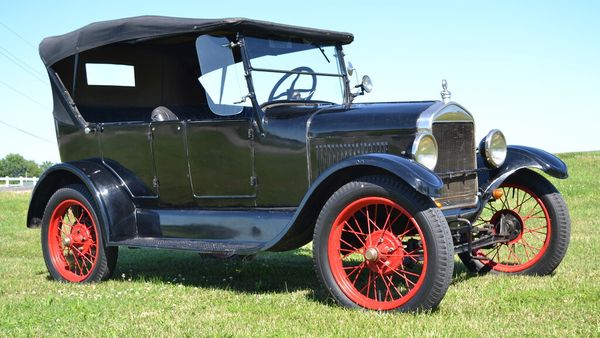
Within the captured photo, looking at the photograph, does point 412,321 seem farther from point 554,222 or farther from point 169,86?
point 169,86

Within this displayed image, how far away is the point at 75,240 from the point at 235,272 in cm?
148

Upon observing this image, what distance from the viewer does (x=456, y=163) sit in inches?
215

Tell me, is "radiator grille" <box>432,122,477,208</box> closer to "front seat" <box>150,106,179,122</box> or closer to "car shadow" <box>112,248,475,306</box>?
"car shadow" <box>112,248,475,306</box>

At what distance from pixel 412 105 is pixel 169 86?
3272mm

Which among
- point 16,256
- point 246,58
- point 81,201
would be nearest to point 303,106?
point 246,58

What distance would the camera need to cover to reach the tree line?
8075 cm

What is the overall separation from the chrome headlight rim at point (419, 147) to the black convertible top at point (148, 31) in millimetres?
1584

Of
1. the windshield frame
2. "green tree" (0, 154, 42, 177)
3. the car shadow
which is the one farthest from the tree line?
the windshield frame

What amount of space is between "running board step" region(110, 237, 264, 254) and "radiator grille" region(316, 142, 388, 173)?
750 mm

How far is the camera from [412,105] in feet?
16.9

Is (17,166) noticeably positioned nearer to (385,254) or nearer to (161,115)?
(161,115)

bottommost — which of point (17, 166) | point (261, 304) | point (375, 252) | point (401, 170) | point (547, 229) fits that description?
point (17, 166)

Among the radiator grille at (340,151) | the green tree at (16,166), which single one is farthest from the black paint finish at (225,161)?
the green tree at (16,166)

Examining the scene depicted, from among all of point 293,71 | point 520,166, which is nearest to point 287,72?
point 293,71
